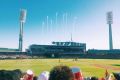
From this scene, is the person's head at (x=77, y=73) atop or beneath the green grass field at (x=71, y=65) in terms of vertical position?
atop

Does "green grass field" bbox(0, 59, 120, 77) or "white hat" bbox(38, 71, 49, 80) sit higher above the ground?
"white hat" bbox(38, 71, 49, 80)

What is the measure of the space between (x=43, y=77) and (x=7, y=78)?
3977mm

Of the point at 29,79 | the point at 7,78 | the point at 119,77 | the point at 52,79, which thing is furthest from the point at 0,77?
Result: the point at 119,77

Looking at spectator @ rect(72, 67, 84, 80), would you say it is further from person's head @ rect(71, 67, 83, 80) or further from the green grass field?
the green grass field

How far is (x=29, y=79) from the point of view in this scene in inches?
290

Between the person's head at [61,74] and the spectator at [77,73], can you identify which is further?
the spectator at [77,73]

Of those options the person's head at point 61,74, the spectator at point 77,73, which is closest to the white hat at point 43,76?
the person's head at point 61,74

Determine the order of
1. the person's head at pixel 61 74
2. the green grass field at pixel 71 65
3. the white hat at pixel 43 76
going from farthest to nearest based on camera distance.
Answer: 1. the green grass field at pixel 71 65
2. the white hat at pixel 43 76
3. the person's head at pixel 61 74

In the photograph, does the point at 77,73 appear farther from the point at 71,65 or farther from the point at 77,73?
the point at 71,65

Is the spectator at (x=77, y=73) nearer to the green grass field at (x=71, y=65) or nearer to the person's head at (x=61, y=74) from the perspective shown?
the person's head at (x=61, y=74)

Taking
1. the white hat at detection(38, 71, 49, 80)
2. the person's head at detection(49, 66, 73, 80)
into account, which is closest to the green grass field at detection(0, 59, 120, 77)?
the white hat at detection(38, 71, 49, 80)

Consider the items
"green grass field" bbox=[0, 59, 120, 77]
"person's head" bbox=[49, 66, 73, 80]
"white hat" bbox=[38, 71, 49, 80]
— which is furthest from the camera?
"green grass field" bbox=[0, 59, 120, 77]

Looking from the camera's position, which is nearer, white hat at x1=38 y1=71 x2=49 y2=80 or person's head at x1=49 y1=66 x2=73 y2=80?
person's head at x1=49 y1=66 x2=73 y2=80

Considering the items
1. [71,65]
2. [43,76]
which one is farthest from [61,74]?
[71,65]
